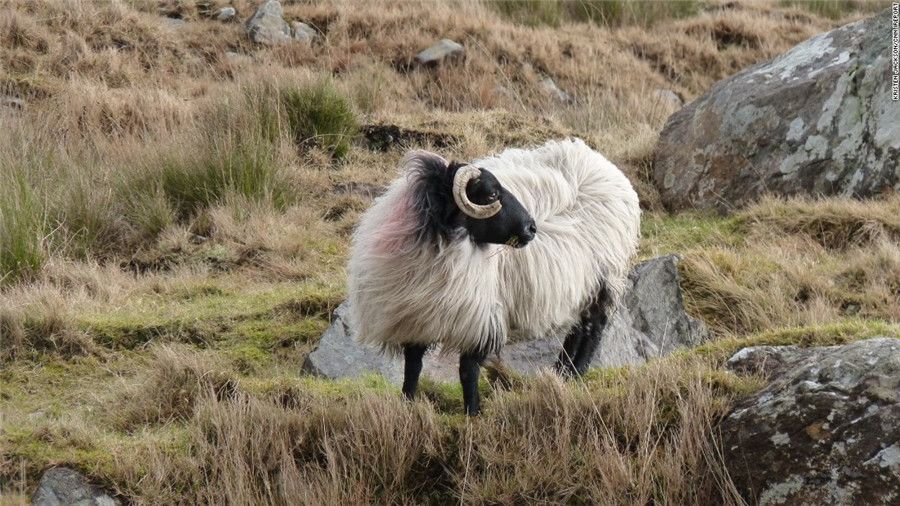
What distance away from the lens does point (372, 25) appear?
17.3m

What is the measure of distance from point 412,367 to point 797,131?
6.54m

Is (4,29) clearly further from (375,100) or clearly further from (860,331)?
(860,331)

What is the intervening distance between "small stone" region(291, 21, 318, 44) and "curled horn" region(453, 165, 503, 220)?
11100 millimetres

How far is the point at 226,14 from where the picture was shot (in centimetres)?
1700

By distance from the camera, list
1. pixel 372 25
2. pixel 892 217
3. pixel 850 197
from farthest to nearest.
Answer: pixel 372 25 < pixel 850 197 < pixel 892 217

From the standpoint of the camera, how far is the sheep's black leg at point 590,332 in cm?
720

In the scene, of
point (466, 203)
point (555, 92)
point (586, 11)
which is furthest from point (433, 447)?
point (586, 11)

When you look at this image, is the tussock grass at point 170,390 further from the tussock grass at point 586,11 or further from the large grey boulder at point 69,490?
the tussock grass at point 586,11

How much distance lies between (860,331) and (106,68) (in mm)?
11366

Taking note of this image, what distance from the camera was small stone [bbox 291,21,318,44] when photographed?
16.4 m

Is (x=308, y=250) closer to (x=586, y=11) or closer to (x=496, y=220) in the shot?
(x=496, y=220)

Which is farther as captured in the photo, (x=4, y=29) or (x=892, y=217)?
(x=4, y=29)

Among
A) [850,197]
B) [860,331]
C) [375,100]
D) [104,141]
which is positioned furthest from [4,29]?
[860,331]

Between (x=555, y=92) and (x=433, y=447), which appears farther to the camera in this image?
(x=555, y=92)
